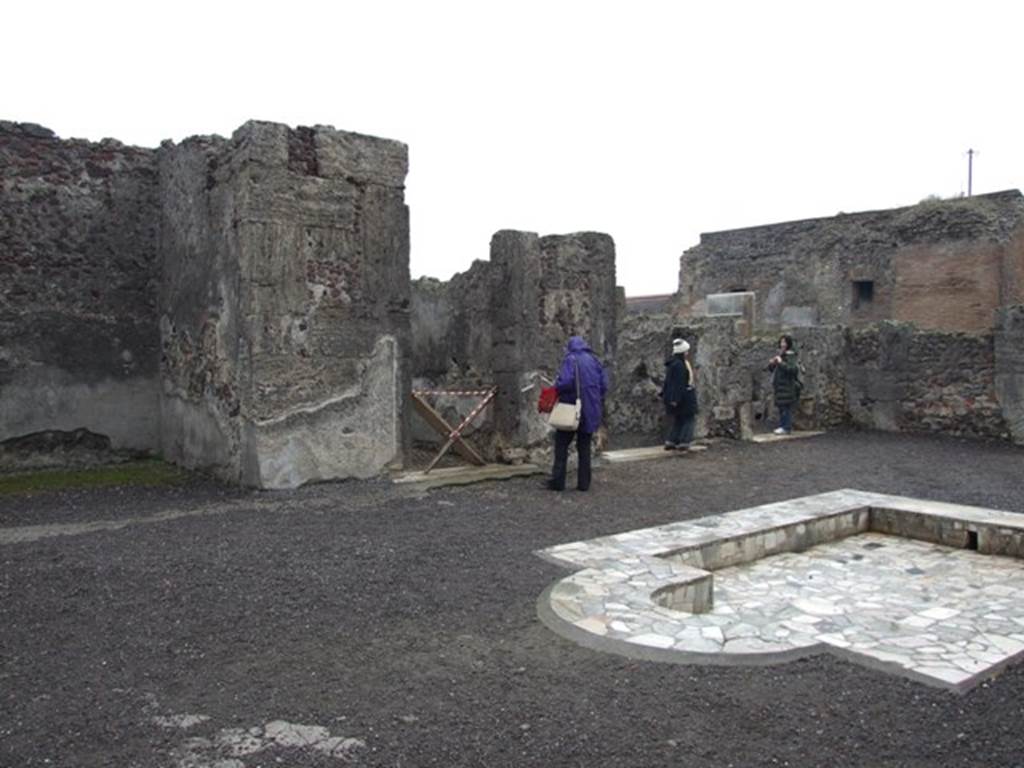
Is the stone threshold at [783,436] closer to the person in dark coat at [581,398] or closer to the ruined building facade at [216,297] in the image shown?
the person in dark coat at [581,398]

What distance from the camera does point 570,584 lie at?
197 inches

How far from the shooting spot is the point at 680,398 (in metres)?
11.3

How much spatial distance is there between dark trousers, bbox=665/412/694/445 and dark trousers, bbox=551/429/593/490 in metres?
3.42

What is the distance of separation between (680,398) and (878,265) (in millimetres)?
13818

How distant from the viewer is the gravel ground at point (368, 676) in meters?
3.04

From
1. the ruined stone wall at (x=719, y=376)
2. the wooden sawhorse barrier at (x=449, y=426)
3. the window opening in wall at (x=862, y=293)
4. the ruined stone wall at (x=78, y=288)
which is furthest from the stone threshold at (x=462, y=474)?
the window opening in wall at (x=862, y=293)

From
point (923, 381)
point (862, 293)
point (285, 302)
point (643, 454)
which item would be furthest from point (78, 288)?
point (862, 293)

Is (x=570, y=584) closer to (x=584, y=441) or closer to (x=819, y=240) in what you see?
(x=584, y=441)

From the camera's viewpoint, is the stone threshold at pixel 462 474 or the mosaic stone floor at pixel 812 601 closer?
the mosaic stone floor at pixel 812 601

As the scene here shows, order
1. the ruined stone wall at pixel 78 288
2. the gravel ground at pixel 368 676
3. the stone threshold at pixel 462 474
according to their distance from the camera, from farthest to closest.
A: the stone threshold at pixel 462 474 → the ruined stone wall at pixel 78 288 → the gravel ground at pixel 368 676

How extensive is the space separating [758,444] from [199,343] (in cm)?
787

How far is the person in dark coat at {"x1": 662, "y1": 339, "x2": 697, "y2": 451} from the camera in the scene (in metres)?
11.4

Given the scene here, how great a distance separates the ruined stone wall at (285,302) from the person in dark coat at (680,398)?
14.1 feet

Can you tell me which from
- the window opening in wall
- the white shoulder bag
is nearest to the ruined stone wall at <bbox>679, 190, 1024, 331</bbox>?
the window opening in wall
